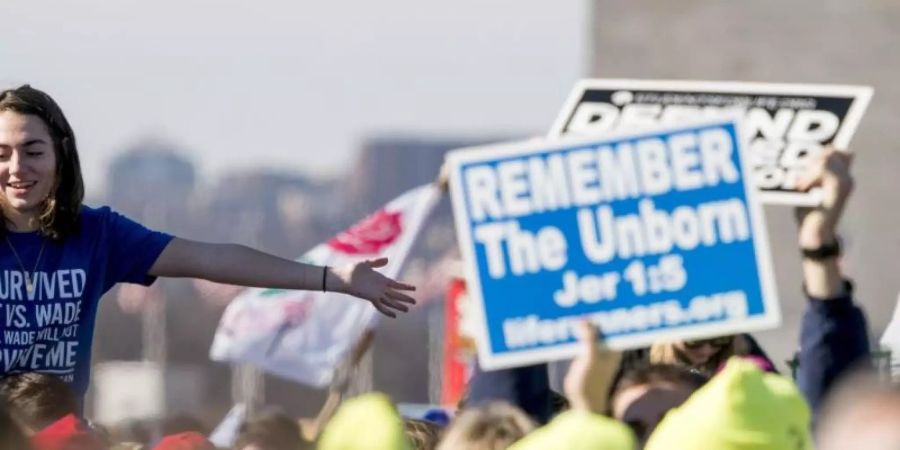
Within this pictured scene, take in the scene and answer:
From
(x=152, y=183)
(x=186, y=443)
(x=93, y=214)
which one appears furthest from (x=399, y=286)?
(x=152, y=183)

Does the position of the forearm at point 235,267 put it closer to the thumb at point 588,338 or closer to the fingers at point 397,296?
the fingers at point 397,296

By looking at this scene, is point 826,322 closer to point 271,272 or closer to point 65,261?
point 271,272

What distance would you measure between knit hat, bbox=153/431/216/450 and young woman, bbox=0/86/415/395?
0.24m

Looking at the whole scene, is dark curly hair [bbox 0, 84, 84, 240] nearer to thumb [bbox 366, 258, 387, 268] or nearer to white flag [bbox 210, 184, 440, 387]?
thumb [bbox 366, 258, 387, 268]

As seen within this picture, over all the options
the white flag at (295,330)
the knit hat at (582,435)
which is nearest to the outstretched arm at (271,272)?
the knit hat at (582,435)

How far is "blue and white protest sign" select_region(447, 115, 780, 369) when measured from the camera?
5426mm

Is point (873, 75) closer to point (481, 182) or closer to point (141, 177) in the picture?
point (481, 182)

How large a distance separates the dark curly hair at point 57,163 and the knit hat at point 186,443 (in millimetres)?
464

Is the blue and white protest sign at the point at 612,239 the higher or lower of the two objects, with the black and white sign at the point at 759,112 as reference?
lower

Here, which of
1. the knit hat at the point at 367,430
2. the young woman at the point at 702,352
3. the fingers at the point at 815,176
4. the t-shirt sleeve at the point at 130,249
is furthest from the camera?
the young woman at the point at 702,352

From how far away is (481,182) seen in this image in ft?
18.5

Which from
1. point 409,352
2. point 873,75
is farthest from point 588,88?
point 409,352

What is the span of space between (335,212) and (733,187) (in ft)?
88.1

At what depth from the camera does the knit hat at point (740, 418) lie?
402 centimetres
